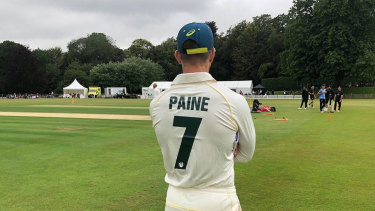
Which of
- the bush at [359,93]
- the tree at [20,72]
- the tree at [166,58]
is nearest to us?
the bush at [359,93]

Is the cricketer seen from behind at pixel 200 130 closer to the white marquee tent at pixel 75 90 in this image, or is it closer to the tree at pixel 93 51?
the white marquee tent at pixel 75 90

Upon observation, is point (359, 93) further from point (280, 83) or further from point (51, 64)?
point (51, 64)

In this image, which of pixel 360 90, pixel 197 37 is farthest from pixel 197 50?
pixel 360 90

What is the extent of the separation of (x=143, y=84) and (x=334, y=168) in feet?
246

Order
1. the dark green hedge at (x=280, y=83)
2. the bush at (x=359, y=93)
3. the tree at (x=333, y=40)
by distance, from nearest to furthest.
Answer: the tree at (x=333, y=40) → the bush at (x=359, y=93) → the dark green hedge at (x=280, y=83)

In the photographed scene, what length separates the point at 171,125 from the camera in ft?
7.33

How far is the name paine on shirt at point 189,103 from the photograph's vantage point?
212cm

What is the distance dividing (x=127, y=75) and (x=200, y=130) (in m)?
78.6

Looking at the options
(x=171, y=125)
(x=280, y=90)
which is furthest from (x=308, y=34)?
(x=171, y=125)

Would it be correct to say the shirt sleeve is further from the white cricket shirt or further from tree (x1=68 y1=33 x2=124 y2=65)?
tree (x1=68 y1=33 x2=124 y2=65)

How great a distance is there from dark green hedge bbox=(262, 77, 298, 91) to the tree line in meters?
1.86

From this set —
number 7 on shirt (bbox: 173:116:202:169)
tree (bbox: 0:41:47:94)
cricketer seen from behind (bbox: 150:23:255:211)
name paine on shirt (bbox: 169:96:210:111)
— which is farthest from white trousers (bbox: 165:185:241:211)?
tree (bbox: 0:41:47:94)

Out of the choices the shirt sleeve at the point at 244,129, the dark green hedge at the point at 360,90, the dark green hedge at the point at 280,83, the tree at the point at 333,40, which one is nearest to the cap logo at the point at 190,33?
the shirt sleeve at the point at 244,129

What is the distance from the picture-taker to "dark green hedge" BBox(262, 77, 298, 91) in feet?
231
